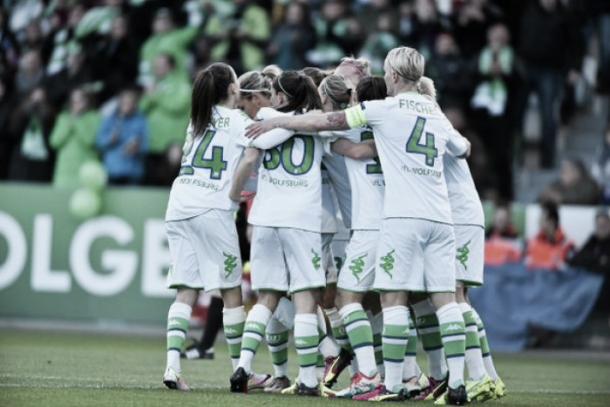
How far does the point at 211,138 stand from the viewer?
10.3 m

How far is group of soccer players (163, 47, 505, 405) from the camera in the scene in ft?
31.6

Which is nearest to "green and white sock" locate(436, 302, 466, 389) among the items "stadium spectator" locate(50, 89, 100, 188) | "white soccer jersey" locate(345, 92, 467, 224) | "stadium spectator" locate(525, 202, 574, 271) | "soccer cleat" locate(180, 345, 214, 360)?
"white soccer jersey" locate(345, 92, 467, 224)

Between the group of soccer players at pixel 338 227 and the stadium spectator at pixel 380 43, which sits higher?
the stadium spectator at pixel 380 43

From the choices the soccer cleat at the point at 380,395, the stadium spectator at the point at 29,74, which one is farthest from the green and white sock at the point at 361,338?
the stadium spectator at the point at 29,74

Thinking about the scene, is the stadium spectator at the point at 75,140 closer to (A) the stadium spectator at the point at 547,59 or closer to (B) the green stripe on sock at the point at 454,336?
(A) the stadium spectator at the point at 547,59

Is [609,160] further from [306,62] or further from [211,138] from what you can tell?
[211,138]

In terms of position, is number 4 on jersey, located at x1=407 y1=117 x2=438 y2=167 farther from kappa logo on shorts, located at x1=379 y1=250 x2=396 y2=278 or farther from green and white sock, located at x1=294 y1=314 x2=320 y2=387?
green and white sock, located at x1=294 y1=314 x2=320 y2=387

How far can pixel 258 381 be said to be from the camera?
1059 centimetres

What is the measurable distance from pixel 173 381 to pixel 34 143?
10.1 m

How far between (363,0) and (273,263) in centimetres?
1044

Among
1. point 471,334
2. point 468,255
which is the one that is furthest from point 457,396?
point 468,255

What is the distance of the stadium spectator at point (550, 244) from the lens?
17.2 m

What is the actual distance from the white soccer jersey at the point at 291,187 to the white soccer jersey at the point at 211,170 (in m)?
0.30

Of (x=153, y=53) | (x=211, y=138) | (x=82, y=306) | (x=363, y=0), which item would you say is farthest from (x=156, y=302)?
(x=211, y=138)
